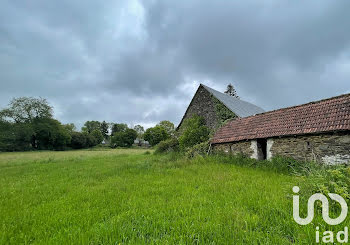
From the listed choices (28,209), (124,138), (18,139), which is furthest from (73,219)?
(124,138)

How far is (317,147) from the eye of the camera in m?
8.50

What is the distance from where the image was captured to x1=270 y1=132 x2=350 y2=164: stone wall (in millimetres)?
7742

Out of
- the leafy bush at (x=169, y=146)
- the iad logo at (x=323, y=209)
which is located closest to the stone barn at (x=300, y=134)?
the iad logo at (x=323, y=209)

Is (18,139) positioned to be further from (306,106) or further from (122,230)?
(306,106)

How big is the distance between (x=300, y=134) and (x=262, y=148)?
8.92ft

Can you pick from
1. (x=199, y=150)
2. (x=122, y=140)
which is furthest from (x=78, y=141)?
(x=199, y=150)

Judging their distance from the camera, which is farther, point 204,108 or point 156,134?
point 156,134

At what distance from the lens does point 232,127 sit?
1434cm

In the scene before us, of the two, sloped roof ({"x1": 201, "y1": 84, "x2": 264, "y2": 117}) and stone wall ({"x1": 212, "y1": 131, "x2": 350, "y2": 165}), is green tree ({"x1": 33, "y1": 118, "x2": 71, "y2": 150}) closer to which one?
sloped roof ({"x1": 201, "y1": 84, "x2": 264, "y2": 117})

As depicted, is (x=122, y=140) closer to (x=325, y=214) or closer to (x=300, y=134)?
(x=300, y=134)

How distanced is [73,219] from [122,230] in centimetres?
133

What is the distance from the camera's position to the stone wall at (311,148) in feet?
25.5

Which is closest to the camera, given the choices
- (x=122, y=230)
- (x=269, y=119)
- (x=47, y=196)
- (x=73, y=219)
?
(x=122, y=230)

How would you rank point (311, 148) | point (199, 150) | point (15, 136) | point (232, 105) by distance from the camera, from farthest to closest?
point (15, 136), point (232, 105), point (199, 150), point (311, 148)
